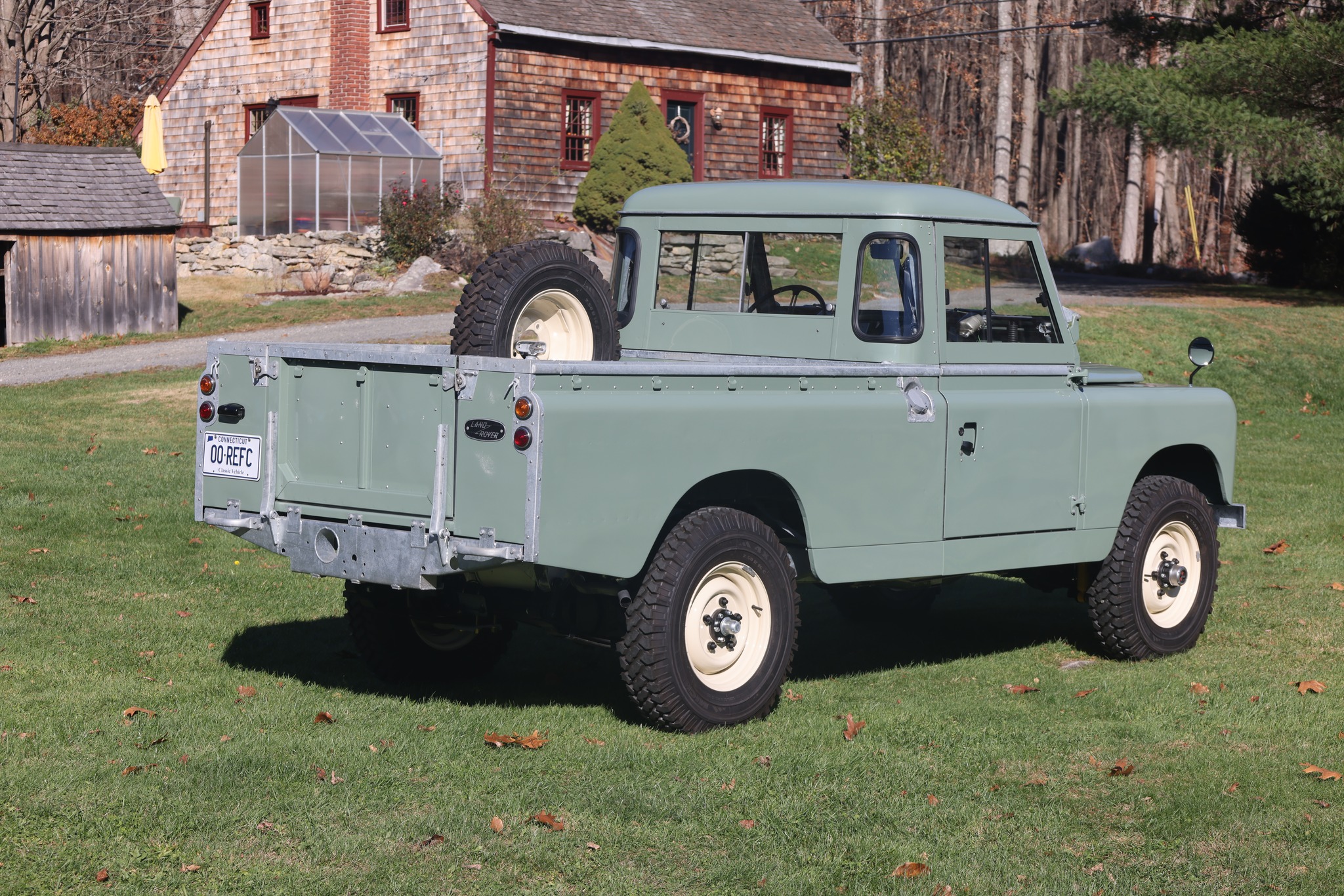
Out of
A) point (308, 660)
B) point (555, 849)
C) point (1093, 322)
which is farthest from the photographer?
point (1093, 322)

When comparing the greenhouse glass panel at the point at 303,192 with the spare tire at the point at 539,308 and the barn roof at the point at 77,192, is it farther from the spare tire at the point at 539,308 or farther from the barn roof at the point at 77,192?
the spare tire at the point at 539,308

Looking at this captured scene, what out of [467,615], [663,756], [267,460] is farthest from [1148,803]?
[267,460]

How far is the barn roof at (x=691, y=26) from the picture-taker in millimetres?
32312

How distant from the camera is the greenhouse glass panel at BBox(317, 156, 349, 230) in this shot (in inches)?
1248

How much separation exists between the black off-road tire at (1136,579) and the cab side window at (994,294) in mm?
1007

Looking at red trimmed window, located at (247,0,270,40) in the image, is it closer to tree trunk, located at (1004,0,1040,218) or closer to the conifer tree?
the conifer tree

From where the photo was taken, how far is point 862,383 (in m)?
6.83

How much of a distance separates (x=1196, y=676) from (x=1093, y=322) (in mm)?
15688

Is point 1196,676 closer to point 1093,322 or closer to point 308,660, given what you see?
point 308,660

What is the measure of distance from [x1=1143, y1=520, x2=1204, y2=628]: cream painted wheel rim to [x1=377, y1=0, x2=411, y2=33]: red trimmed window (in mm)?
28587

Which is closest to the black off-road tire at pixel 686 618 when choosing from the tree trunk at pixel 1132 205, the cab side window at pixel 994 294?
the cab side window at pixel 994 294

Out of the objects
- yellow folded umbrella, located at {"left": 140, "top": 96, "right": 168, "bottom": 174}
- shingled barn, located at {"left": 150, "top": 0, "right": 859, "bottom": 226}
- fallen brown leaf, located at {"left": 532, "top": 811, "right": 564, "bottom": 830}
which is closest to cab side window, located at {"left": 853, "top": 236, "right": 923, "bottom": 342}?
fallen brown leaf, located at {"left": 532, "top": 811, "right": 564, "bottom": 830}

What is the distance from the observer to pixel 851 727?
657 centimetres

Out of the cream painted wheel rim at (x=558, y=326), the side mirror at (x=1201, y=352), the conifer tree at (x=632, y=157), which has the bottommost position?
the side mirror at (x=1201, y=352)
